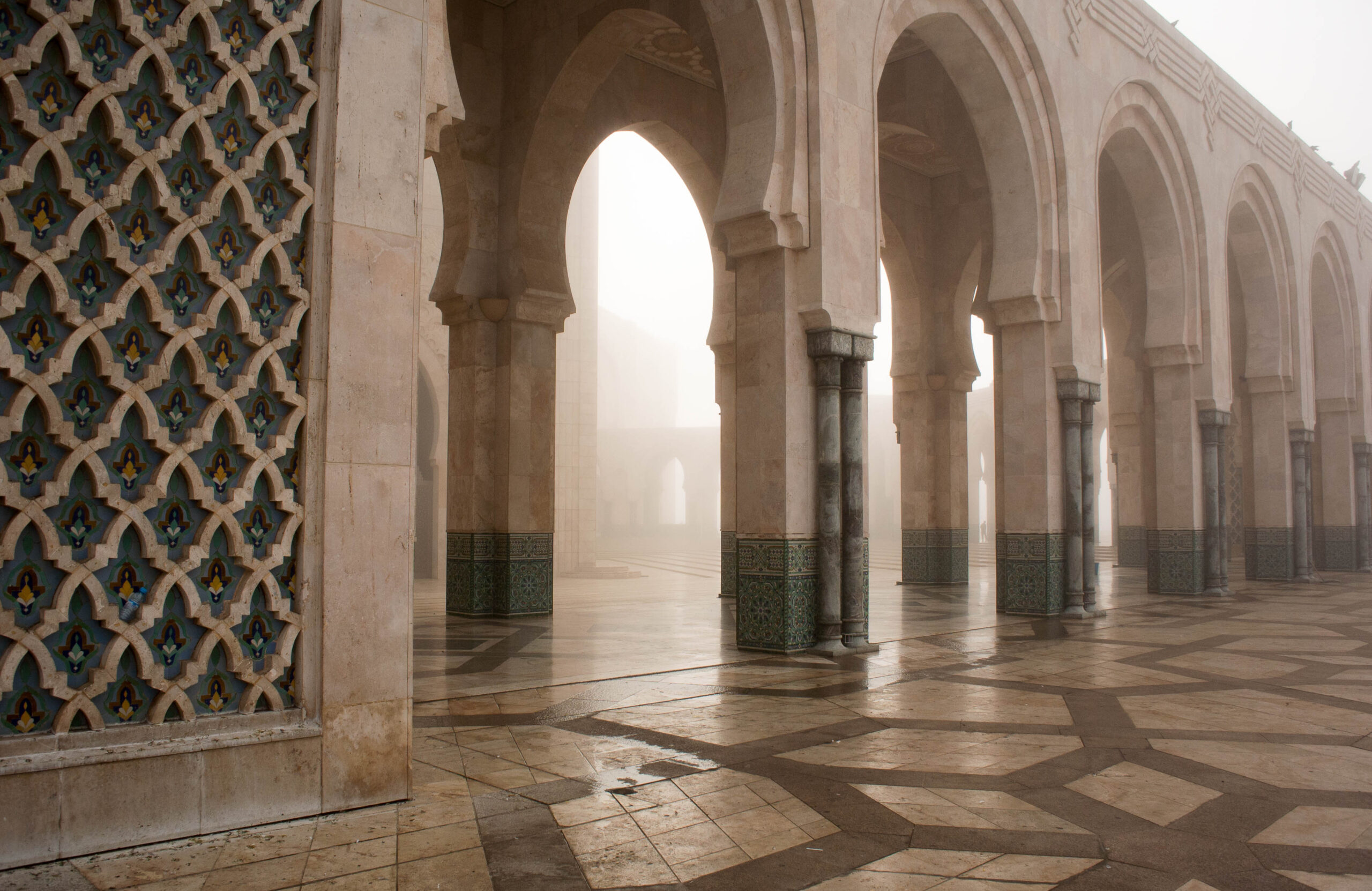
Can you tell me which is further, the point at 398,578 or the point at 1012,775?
the point at 1012,775

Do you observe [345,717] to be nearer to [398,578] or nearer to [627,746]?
[398,578]

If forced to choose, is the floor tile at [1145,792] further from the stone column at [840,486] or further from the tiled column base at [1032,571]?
the tiled column base at [1032,571]

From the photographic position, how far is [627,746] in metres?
3.68

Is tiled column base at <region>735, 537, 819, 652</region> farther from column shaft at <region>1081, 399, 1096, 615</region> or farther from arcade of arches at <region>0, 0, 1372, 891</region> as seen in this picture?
column shaft at <region>1081, 399, 1096, 615</region>

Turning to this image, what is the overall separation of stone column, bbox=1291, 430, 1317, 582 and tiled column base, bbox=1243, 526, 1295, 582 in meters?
0.09

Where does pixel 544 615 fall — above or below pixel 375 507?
below

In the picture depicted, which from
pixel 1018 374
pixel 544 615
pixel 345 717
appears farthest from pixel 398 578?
pixel 1018 374

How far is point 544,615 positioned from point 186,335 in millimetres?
6140

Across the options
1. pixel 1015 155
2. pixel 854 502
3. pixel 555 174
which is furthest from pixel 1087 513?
pixel 555 174

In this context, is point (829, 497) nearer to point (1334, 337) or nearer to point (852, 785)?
point (852, 785)

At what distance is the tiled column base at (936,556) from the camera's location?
12484mm

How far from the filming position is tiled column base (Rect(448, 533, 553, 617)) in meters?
8.48

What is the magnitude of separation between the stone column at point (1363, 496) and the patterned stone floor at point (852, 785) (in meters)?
11.9

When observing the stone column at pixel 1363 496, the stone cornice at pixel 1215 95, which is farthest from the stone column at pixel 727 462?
the stone column at pixel 1363 496
